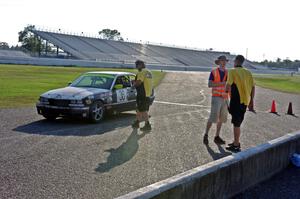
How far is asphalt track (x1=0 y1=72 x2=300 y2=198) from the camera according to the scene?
542cm

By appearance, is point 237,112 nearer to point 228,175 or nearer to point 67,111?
point 228,175

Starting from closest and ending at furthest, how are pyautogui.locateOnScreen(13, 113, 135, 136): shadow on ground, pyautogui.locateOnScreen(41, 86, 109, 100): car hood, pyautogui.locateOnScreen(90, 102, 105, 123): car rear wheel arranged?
1. pyautogui.locateOnScreen(13, 113, 135, 136): shadow on ground
2. pyautogui.locateOnScreen(41, 86, 109, 100): car hood
3. pyautogui.locateOnScreen(90, 102, 105, 123): car rear wheel

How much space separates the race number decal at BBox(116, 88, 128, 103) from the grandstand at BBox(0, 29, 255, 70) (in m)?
38.5

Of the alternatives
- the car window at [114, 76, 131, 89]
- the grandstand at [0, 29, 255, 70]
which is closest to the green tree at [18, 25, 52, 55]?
the grandstand at [0, 29, 255, 70]

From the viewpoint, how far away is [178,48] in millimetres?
107000

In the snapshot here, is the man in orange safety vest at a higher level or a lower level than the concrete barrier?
higher

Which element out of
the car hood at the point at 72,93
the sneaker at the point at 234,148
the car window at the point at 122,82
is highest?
the car window at the point at 122,82

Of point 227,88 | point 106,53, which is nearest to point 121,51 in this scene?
point 106,53

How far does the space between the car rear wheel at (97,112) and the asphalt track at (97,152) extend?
0.27 metres

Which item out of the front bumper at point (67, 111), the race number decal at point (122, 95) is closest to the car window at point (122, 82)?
the race number decal at point (122, 95)

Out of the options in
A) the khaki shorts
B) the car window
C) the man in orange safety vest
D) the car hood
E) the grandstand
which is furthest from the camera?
the grandstand

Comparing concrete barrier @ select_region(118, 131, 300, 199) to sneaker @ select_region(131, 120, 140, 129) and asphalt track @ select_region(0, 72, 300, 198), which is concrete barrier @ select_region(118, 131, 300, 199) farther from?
sneaker @ select_region(131, 120, 140, 129)

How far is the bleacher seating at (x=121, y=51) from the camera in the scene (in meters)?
71.4

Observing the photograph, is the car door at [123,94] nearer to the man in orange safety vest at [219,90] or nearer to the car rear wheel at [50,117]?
the car rear wheel at [50,117]
